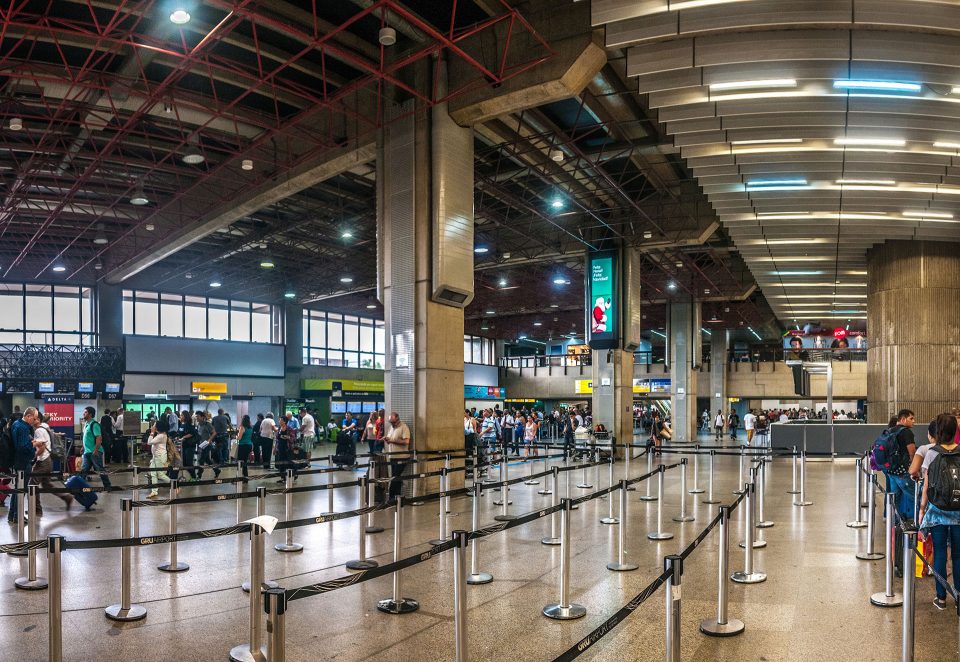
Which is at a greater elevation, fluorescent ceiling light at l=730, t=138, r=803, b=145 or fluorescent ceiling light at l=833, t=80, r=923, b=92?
fluorescent ceiling light at l=833, t=80, r=923, b=92

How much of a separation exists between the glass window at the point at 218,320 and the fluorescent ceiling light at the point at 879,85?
32.1 metres

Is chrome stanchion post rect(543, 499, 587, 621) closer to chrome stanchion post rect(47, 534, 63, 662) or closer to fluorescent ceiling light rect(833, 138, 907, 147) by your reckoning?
chrome stanchion post rect(47, 534, 63, 662)

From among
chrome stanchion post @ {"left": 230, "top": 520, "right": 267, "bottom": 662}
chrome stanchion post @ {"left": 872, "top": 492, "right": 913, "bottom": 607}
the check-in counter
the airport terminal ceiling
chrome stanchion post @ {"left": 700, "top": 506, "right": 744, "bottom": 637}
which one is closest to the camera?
chrome stanchion post @ {"left": 230, "top": 520, "right": 267, "bottom": 662}

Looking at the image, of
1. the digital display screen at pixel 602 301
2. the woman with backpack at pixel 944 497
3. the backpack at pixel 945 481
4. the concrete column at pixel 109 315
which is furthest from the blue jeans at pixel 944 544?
the concrete column at pixel 109 315

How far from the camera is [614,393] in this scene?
2673cm

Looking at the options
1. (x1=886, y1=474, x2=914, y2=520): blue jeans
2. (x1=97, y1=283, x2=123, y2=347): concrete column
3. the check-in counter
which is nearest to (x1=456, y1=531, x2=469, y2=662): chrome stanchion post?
(x1=886, y1=474, x2=914, y2=520): blue jeans

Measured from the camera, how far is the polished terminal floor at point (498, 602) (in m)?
5.39

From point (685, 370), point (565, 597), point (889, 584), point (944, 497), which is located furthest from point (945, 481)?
point (685, 370)

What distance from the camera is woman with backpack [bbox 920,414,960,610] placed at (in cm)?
581

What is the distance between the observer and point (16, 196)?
778 inches

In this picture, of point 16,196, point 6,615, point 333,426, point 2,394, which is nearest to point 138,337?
point 2,394

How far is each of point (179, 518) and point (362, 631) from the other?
7462 millimetres

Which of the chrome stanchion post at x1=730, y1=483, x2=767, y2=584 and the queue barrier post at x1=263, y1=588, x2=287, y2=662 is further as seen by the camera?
the chrome stanchion post at x1=730, y1=483, x2=767, y2=584

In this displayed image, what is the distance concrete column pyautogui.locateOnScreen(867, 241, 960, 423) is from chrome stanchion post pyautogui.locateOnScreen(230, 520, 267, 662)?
63.1 ft
